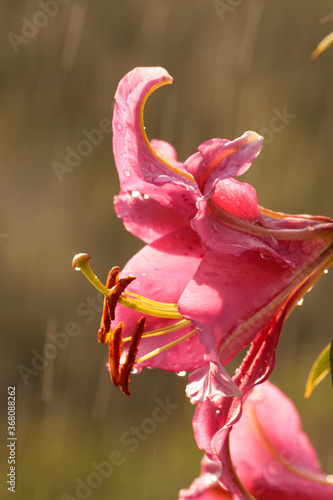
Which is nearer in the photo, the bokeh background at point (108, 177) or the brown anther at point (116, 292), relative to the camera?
the brown anther at point (116, 292)

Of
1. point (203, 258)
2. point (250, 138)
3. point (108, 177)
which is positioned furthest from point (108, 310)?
point (108, 177)

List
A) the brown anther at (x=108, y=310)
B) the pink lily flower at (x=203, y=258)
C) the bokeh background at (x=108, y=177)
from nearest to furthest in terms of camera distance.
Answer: the pink lily flower at (x=203, y=258), the brown anther at (x=108, y=310), the bokeh background at (x=108, y=177)

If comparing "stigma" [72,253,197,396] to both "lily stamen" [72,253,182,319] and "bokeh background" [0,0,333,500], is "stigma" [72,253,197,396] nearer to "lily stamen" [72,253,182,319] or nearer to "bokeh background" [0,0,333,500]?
"lily stamen" [72,253,182,319]

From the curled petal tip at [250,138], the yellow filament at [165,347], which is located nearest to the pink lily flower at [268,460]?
the yellow filament at [165,347]

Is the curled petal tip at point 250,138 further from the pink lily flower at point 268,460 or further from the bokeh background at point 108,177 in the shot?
the bokeh background at point 108,177

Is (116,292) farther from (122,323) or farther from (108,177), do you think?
(108,177)
